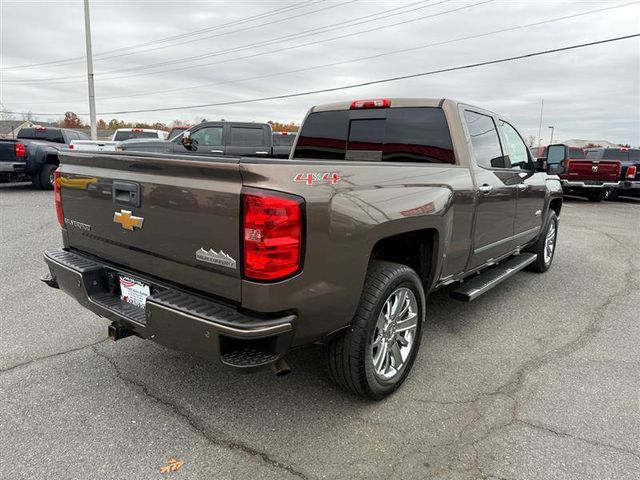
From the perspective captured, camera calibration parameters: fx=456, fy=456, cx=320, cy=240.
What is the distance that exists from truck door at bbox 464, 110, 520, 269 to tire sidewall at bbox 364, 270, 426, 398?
104 cm

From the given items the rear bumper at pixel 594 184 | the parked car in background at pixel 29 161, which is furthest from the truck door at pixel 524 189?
the rear bumper at pixel 594 184

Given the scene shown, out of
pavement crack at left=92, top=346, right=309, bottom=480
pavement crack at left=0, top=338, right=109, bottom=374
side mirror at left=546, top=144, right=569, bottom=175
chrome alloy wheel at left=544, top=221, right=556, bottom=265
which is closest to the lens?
pavement crack at left=92, top=346, right=309, bottom=480

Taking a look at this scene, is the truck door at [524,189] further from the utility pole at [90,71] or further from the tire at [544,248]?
the utility pole at [90,71]

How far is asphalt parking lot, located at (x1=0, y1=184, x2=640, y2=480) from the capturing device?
7.79 ft

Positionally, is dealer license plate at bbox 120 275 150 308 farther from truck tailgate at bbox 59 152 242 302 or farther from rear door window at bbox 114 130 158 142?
rear door window at bbox 114 130 158 142

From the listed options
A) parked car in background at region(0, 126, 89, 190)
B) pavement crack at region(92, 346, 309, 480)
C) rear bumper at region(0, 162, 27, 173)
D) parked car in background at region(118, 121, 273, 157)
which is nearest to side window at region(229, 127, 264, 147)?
parked car in background at region(118, 121, 273, 157)

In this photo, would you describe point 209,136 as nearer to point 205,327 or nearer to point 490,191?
point 490,191

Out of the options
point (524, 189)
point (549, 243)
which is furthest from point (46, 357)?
point (549, 243)

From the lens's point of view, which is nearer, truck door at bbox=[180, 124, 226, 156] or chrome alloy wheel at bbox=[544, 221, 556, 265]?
chrome alloy wheel at bbox=[544, 221, 556, 265]

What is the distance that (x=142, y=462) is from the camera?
2.35 meters

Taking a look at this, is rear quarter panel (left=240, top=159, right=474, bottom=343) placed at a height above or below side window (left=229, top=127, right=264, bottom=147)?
below

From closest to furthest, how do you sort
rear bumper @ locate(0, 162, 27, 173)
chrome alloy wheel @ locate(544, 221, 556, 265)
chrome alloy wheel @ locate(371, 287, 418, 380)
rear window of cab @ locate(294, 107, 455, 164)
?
chrome alloy wheel @ locate(371, 287, 418, 380) < rear window of cab @ locate(294, 107, 455, 164) < chrome alloy wheel @ locate(544, 221, 556, 265) < rear bumper @ locate(0, 162, 27, 173)

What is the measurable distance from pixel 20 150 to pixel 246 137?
5.88 meters

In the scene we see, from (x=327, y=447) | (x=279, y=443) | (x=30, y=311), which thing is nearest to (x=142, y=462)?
(x=279, y=443)
